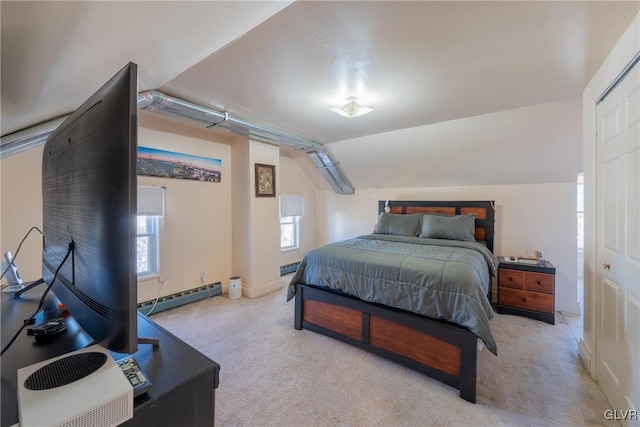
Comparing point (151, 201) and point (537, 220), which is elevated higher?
point (151, 201)

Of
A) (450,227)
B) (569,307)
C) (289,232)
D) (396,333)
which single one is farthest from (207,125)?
(569,307)

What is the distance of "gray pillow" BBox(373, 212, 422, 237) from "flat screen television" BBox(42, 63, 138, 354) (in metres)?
3.59

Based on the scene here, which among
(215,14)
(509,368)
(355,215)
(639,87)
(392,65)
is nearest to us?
(215,14)

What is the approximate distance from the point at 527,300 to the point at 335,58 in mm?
3272

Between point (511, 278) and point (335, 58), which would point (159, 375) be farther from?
point (511, 278)

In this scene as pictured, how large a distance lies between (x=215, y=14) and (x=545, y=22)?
5.61 feet

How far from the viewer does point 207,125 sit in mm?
2959

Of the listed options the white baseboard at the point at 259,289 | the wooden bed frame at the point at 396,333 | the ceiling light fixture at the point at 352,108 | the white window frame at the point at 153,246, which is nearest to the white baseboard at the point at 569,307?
the wooden bed frame at the point at 396,333

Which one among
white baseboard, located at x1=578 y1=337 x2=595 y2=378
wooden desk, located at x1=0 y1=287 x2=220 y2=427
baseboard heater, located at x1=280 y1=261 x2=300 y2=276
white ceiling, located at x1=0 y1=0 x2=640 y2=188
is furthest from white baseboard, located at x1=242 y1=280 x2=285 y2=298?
white baseboard, located at x1=578 y1=337 x2=595 y2=378

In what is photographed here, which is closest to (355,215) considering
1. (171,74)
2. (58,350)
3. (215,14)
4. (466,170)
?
(466,170)

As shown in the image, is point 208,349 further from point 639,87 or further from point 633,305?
point 639,87

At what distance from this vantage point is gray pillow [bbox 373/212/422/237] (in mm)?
3857

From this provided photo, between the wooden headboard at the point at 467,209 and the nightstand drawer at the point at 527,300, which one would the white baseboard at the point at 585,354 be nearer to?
the nightstand drawer at the point at 527,300

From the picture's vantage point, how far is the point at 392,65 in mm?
1861
